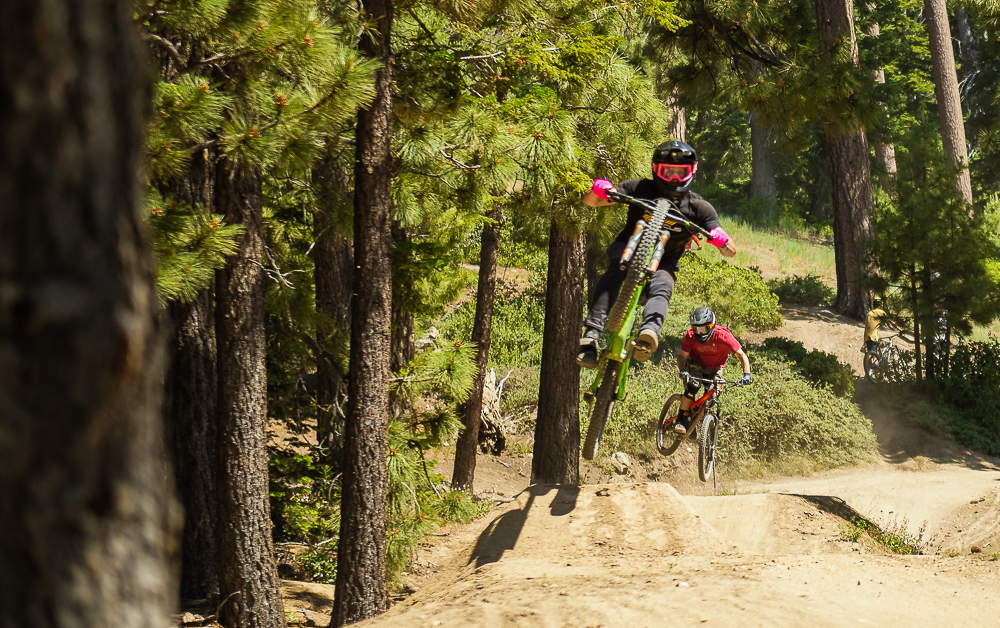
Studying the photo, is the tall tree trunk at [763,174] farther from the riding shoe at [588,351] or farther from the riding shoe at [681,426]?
the riding shoe at [588,351]

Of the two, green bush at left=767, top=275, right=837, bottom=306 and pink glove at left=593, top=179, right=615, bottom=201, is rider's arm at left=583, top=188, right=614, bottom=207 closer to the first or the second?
pink glove at left=593, top=179, right=615, bottom=201

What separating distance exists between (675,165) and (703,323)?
2140 mm

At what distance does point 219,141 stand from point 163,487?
173 inches

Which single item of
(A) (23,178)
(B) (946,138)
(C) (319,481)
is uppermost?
(B) (946,138)

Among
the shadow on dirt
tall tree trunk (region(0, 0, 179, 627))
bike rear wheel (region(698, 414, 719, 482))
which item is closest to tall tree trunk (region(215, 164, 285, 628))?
the shadow on dirt

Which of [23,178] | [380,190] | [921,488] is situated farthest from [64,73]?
[921,488]

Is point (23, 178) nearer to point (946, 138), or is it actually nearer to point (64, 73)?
point (64, 73)

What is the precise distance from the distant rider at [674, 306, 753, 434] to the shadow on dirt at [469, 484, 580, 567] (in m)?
1.70

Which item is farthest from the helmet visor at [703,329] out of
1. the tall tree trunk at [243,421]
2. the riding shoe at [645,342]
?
the tall tree trunk at [243,421]

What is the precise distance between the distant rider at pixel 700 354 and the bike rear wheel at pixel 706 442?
21 centimetres

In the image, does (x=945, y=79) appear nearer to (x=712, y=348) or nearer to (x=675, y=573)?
(x=712, y=348)

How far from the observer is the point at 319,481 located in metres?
8.88

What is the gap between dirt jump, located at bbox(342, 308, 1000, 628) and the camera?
500 centimetres

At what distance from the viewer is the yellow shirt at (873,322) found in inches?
642
